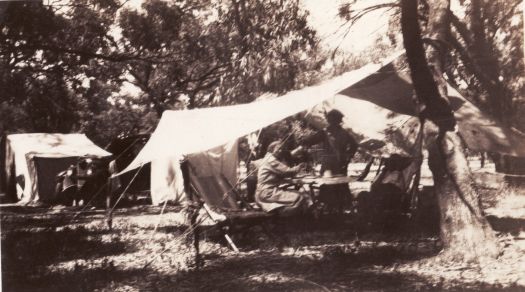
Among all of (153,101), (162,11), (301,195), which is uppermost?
(162,11)

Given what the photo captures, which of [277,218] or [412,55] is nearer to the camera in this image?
[412,55]

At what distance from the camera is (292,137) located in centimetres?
513

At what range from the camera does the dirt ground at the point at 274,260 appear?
3566 mm

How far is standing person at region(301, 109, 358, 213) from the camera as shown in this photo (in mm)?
5168

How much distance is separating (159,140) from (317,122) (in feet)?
5.55

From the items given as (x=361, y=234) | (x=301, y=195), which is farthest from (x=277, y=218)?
(x=361, y=234)

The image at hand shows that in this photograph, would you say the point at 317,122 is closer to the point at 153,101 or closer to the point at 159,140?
the point at 159,140

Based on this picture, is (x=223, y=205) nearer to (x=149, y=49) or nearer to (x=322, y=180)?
(x=322, y=180)

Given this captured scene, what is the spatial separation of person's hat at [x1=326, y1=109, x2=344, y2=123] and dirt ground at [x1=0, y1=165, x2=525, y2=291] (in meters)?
1.14

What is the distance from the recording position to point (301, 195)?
15.4 feet

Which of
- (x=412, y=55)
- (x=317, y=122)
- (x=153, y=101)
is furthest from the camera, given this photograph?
(x=153, y=101)

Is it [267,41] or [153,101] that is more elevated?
[267,41]

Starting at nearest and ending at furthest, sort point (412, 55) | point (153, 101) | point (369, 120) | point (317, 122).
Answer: point (412, 55) → point (369, 120) → point (317, 122) → point (153, 101)

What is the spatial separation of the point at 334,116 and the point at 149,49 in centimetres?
223
